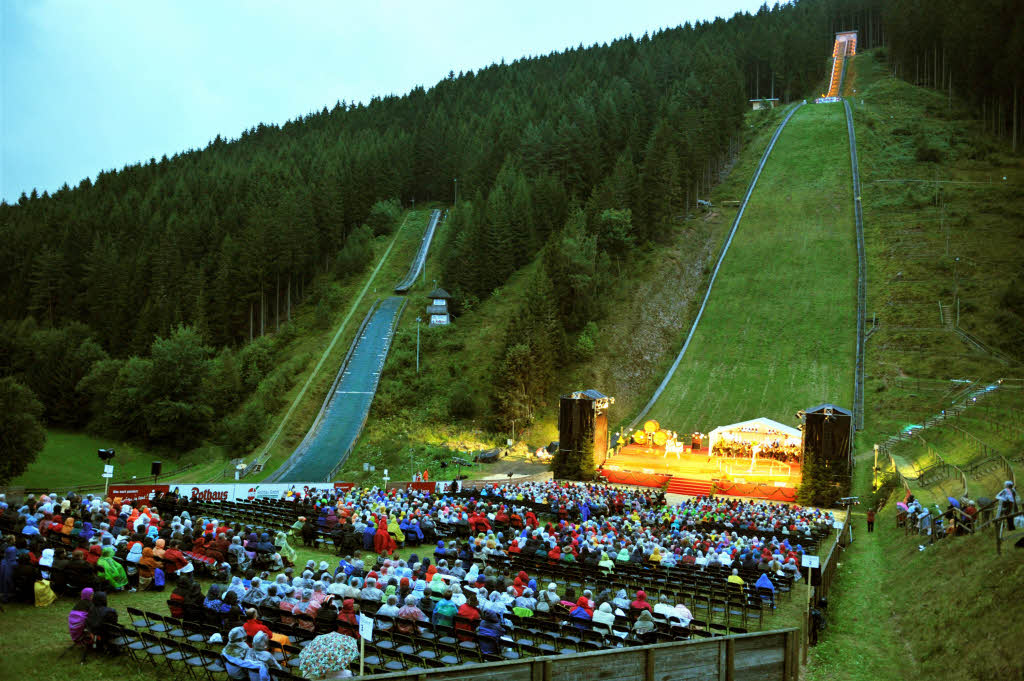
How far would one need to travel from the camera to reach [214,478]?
4622cm

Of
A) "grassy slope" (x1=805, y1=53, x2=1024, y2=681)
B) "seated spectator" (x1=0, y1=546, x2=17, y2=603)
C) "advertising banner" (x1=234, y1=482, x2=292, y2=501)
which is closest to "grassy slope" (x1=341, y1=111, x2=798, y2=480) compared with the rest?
"advertising banner" (x1=234, y1=482, x2=292, y2=501)

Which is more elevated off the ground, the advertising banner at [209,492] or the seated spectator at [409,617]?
the seated spectator at [409,617]

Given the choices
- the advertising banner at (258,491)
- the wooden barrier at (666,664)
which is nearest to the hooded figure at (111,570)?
the wooden barrier at (666,664)

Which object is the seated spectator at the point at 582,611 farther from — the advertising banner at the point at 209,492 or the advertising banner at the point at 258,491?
the advertising banner at the point at 258,491

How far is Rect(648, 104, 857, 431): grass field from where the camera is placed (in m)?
52.0

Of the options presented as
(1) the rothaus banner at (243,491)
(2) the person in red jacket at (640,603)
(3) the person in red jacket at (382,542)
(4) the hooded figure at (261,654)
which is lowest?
(1) the rothaus banner at (243,491)

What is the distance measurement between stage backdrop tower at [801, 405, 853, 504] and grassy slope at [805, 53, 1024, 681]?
171 centimetres

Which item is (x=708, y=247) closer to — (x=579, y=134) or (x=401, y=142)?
(x=579, y=134)

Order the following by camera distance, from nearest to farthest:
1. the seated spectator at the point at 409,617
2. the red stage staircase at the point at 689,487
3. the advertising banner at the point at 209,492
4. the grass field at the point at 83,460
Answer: the seated spectator at the point at 409,617
the advertising banner at the point at 209,492
the red stage staircase at the point at 689,487
the grass field at the point at 83,460

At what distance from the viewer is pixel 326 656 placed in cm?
888

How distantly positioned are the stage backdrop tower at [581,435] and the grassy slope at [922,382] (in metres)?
13.8

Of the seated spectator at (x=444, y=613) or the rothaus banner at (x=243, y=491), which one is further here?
the rothaus banner at (x=243, y=491)

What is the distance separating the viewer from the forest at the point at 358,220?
196 ft

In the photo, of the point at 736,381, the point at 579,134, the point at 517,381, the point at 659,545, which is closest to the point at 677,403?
the point at 736,381
